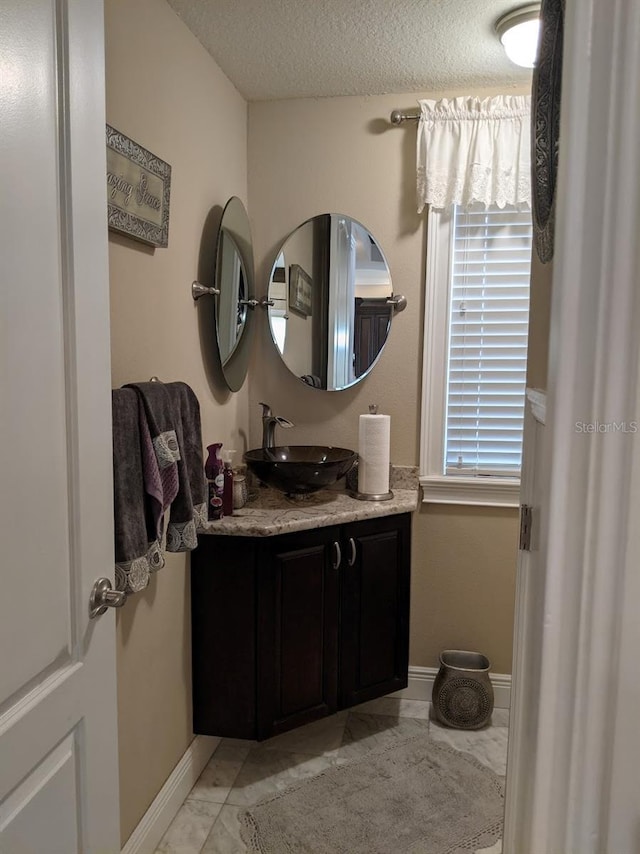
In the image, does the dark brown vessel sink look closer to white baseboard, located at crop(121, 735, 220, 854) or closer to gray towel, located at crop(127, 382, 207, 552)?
gray towel, located at crop(127, 382, 207, 552)

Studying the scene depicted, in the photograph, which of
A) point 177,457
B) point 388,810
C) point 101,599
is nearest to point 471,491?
point 388,810

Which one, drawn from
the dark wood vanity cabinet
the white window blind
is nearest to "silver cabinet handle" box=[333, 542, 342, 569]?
the dark wood vanity cabinet

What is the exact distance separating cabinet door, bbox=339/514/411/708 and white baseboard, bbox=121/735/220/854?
1.73 ft

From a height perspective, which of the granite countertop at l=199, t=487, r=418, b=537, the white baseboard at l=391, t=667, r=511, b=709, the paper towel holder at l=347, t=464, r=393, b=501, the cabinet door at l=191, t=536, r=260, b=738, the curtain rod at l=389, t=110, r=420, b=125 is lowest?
the white baseboard at l=391, t=667, r=511, b=709

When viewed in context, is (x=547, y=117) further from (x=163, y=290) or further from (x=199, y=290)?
(x=199, y=290)

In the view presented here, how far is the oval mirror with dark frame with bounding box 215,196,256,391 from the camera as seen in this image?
7.86ft

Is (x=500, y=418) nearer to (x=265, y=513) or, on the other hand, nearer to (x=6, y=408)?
(x=265, y=513)

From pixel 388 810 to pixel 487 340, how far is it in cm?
177

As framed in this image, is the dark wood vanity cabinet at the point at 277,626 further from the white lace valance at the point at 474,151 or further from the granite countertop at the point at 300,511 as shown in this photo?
the white lace valance at the point at 474,151

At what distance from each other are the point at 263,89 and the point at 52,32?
1.80 m

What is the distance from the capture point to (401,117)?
8.71 feet

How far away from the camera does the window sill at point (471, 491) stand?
9.09ft

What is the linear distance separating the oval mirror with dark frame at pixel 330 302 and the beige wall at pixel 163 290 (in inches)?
16.2

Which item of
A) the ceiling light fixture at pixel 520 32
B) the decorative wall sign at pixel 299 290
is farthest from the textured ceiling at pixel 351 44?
the decorative wall sign at pixel 299 290
